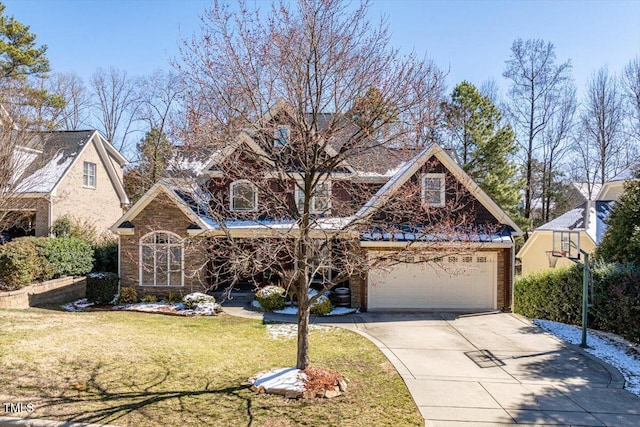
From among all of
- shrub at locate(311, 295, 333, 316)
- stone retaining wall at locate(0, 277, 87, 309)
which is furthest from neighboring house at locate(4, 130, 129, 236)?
shrub at locate(311, 295, 333, 316)

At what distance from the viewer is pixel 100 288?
1588 centimetres

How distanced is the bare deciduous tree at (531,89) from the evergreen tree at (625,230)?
61.2ft

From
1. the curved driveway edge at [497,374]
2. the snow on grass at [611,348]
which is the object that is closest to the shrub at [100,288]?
the curved driveway edge at [497,374]

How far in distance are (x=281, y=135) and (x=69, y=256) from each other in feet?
46.0

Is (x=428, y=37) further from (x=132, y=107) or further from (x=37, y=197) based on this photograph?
(x=132, y=107)

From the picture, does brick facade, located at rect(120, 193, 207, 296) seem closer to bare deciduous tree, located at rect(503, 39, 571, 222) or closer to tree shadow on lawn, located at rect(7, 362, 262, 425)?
tree shadow on lawn, located at rect(7, 362, 262, 425)

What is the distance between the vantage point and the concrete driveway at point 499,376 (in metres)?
6.76

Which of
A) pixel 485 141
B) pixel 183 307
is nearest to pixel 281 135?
pixel 183 307

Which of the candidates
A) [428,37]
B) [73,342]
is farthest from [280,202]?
[73,342]

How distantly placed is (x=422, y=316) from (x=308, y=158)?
9.17 metres

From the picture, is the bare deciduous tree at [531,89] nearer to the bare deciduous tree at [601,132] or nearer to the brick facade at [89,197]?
the bare deciduous tree at [601,132]

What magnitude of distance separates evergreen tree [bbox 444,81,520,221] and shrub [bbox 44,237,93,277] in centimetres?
2124

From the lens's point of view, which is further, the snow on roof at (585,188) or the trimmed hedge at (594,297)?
the snow on roof at (585,188)

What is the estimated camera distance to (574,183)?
111ft
